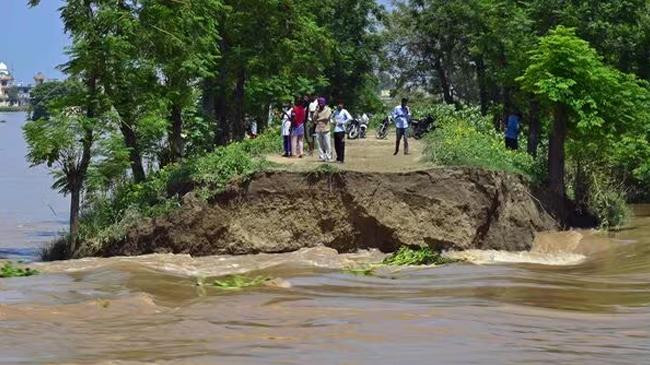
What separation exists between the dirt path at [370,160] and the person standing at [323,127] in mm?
330

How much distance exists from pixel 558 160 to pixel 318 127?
255 inches

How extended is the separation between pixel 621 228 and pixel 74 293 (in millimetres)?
15805

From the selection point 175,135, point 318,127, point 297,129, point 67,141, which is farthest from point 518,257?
point 175,135

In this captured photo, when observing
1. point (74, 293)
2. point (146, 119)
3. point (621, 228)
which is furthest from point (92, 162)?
point (621, 228)

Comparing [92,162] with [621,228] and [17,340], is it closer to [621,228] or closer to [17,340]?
[621,228]

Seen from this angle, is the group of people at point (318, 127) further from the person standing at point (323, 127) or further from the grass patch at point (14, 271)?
the grass patch at point (14, 271)

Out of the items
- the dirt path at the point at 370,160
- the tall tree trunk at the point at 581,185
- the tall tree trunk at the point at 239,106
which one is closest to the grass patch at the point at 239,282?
the dirt path at the point at 370,160

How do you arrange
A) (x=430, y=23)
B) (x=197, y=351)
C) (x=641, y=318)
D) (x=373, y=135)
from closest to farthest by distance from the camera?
1. (x=197, y=351)
2. (x=641, y=318)
3. (x=373, y=135)
4. (x=430, y=23)

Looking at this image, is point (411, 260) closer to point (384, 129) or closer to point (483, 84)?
point (384, 129)

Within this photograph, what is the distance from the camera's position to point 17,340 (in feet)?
33.9

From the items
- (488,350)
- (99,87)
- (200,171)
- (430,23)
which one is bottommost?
(488,350)

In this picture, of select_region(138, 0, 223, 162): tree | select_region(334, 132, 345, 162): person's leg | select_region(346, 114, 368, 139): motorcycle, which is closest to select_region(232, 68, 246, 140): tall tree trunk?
select_region(346, 114, 368, 139): motorcycle

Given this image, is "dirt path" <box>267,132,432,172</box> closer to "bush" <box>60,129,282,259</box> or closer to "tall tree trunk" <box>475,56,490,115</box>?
"bush" <box>60,129,282,259</box>

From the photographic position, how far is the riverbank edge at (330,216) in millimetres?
22422
